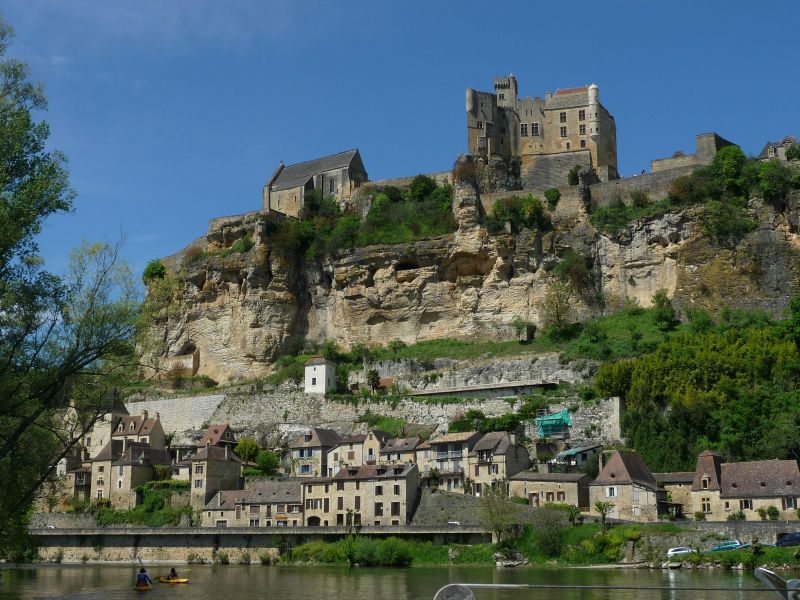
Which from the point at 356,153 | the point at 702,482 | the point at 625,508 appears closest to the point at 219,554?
the point at 625,508

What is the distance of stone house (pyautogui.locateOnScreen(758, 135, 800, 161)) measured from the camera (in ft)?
281

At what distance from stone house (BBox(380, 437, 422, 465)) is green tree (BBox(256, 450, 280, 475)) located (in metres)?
8.54

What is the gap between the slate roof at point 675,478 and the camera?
5588 centimetres

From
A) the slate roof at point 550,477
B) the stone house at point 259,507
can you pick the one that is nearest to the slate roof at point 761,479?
the slate roof at point 550,477

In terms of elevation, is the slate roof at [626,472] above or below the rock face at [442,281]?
below

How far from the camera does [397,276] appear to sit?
84.9m

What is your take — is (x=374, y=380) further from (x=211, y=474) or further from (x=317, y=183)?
(x=317, y=183)

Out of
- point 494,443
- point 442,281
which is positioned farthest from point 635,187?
point 494,443

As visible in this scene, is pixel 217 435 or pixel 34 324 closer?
pixel 34 324

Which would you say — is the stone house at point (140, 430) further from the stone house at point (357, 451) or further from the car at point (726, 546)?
the car at point (726, 546)

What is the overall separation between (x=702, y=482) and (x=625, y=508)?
14.4ft

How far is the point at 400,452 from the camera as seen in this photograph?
64750 millimetres

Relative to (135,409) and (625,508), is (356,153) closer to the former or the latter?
(135,409)

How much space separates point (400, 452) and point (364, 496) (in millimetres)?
5354
